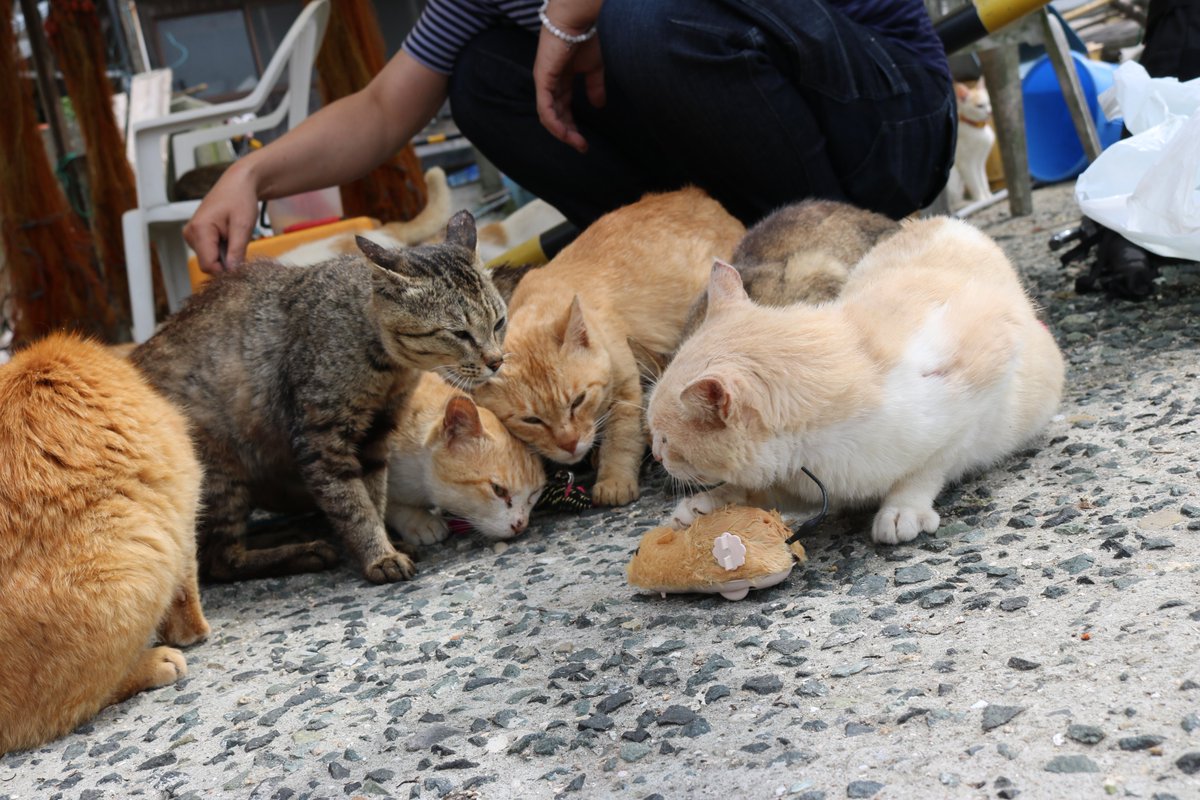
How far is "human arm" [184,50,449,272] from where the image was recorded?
10.3 feet

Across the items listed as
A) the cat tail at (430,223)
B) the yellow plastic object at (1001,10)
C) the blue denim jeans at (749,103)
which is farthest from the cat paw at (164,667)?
the yellow plastic object at (1001,10)

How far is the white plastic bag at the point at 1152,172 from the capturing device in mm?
2797

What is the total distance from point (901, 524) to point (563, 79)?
1.92m

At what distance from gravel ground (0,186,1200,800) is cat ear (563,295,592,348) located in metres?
0.62

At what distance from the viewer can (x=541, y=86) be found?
10.3 ft

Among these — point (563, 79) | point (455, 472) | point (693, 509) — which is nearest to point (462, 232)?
point (455, 472)

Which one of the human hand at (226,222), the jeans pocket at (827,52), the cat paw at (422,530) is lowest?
the cat paw at (422,530)

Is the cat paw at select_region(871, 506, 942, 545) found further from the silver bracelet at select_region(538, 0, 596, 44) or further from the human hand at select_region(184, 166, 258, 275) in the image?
the human hand at select_region(184, 166, 258, 275)

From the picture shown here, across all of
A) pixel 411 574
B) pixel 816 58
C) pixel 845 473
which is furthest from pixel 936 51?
pixel 411 574

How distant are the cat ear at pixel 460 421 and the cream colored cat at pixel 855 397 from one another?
30.6 inches

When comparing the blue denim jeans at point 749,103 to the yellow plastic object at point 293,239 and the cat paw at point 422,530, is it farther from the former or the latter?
the cat paw at point 422,530

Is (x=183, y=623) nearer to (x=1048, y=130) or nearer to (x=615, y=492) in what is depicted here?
(x=615, y=492)

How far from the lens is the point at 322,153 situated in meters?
3.44

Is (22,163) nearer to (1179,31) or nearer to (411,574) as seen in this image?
(411,574)
